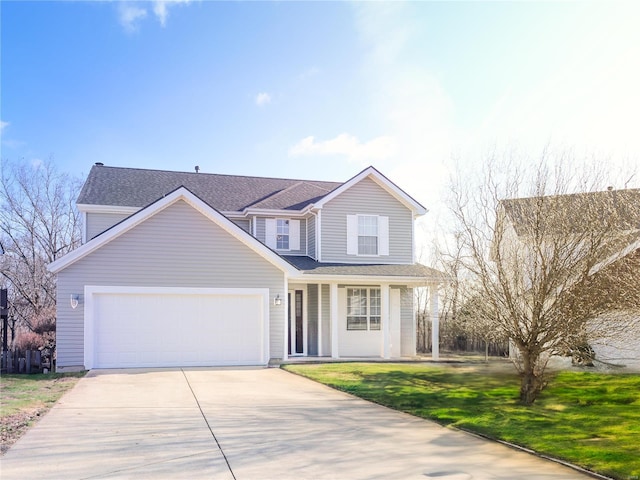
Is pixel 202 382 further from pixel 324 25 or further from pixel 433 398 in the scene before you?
pixel 324 25

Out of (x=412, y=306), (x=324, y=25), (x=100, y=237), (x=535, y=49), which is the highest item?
(x=324, y=25)

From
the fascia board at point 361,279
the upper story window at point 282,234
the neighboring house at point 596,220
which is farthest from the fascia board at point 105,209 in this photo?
the neighboring house at point 596,220

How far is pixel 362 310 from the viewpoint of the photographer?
20.2 metres

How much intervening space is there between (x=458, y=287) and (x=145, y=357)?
9.61 m

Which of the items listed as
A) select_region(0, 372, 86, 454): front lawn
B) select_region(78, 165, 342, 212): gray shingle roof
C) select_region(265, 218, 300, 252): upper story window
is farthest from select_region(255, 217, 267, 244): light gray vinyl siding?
select_region(0, 372, 86, 454): front lawn

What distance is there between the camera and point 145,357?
52.6 feet

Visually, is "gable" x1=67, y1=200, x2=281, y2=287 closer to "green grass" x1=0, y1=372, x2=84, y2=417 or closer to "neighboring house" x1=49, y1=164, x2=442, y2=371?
Result: "neighboring house" x1=49, y1=164, x2=442, y2=371

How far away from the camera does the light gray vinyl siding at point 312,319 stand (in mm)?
20125

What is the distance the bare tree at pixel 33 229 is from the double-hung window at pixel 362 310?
14.5 m

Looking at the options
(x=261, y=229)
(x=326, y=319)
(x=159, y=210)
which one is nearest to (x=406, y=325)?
(x=326, y=319)

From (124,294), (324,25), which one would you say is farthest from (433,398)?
(324,25)

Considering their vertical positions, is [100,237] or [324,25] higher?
[324,25]

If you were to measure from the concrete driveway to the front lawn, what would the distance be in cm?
26

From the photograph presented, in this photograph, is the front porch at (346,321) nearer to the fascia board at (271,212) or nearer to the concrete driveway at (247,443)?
the fascia board at (271,212)
